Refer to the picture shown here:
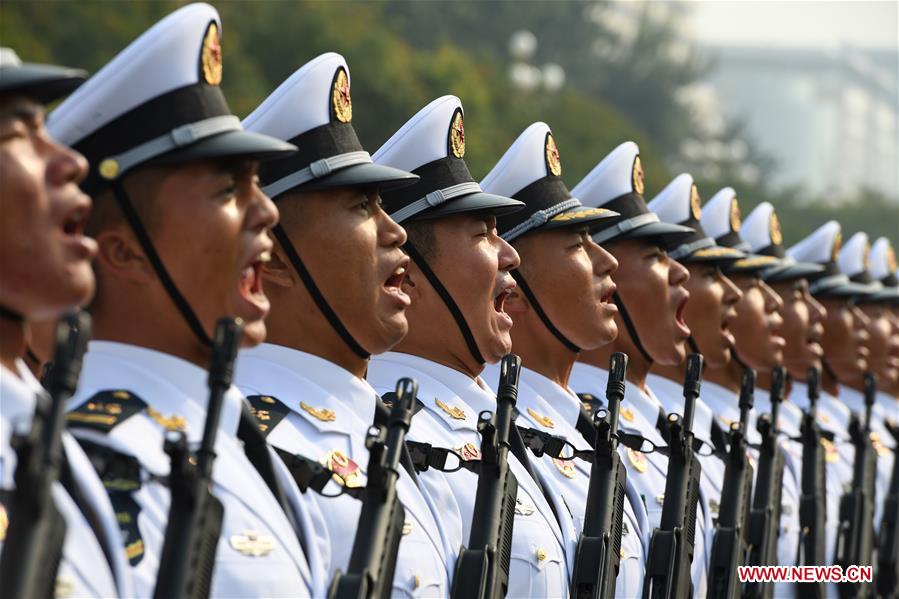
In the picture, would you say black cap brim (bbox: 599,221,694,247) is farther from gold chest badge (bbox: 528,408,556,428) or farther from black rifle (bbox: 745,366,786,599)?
gold chest badge (bbox: 528,408,556,428)

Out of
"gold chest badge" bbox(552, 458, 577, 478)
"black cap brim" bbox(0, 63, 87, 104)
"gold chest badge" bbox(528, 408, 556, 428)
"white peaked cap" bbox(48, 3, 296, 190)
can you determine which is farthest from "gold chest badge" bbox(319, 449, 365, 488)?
"gold chest badge" bbox(528, 408, 556, 428)

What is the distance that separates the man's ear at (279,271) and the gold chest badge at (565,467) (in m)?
1.59

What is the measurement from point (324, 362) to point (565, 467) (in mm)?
1535

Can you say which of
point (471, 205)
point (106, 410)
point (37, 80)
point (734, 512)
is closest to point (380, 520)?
point (106, 410)

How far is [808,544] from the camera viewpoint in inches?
349

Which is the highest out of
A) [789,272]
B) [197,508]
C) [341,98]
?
[789,272]

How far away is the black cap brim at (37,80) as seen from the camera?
11.1 ft

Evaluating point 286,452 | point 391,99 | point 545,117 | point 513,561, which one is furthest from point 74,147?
point 545,117

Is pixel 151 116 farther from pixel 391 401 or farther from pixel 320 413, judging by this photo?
pixel 391 401

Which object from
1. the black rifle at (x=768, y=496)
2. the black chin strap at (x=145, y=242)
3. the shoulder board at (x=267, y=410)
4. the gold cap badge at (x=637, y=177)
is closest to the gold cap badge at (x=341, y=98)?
the shoulder board at (x=267, y=410)

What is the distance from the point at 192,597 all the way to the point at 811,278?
8.43 meters

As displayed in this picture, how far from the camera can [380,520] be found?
14.0ft

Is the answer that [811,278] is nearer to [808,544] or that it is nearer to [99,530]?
[808,544]

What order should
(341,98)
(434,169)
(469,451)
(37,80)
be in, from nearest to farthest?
(37,80) < (341,98) < (469,451) < (434,169)
